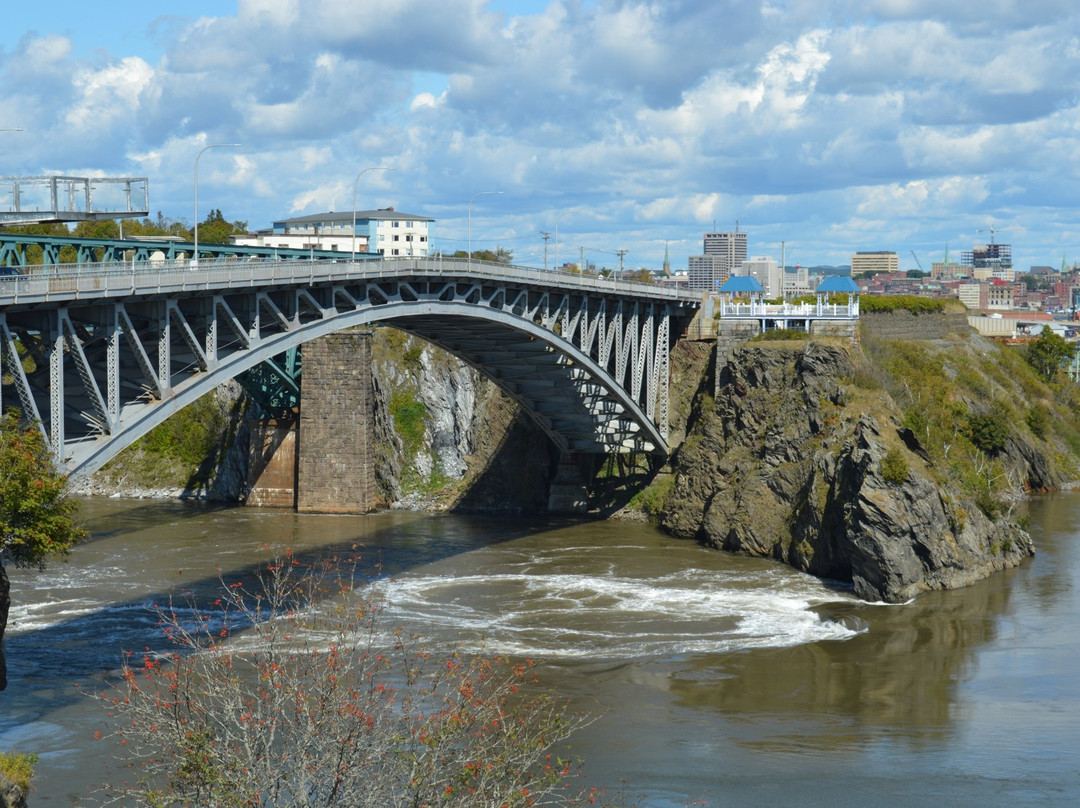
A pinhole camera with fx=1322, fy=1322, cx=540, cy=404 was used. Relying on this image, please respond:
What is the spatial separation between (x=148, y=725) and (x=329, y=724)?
8.82ft

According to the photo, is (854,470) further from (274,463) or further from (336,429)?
(274,463)

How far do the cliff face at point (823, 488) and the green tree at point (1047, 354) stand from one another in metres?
40.5

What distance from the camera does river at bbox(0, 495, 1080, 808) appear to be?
3241 centimetres

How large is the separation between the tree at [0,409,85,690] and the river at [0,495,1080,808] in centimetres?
511

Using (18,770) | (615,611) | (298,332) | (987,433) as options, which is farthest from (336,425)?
(18,770)

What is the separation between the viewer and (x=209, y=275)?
1465 inches

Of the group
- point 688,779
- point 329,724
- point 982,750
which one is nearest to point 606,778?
point 688,779

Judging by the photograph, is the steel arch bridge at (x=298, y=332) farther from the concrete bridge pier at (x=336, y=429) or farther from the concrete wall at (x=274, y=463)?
the concrete wall at (x=274, y=463)

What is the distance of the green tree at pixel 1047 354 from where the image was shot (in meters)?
97.1

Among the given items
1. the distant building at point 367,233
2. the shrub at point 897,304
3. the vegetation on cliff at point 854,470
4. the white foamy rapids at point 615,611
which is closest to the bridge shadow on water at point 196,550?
the white foamy rapids at point 615,611

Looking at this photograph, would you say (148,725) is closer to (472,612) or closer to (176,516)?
(472,612)

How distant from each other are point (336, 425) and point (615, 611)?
24491 millimetres

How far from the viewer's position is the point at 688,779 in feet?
104

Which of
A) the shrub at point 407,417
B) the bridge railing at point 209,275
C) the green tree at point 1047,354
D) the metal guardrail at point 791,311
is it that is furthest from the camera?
the green tree at point 1047,354
